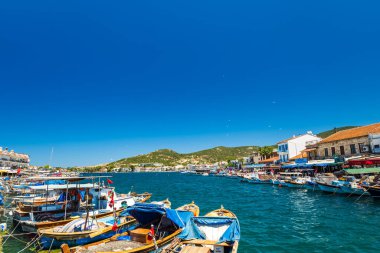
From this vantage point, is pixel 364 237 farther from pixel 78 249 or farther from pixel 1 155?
pixel 1 155

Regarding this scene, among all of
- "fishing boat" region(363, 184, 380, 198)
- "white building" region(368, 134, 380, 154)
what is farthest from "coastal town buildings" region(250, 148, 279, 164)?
"fishing boat" region(363, 184, 380, 198)

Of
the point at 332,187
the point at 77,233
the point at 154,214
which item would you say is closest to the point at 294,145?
the point at 332,187

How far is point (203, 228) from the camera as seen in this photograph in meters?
16.4

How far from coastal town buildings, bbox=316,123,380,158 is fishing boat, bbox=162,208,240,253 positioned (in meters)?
46.3

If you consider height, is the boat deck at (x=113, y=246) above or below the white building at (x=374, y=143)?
below

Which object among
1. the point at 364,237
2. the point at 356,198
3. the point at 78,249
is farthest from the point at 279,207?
the point at 78,249

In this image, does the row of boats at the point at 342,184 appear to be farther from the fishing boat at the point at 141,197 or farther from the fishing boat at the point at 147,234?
the fishing boat at the point at 147,234

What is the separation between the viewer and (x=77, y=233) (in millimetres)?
15750

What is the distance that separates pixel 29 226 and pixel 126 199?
10130 mm

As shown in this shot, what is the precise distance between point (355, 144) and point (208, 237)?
5003 cm

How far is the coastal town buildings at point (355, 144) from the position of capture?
4931cm

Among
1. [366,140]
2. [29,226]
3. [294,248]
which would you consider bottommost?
[294,248]

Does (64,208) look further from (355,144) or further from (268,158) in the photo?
(268,158)

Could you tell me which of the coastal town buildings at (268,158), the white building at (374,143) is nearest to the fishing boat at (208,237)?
the white building at (374,143)
